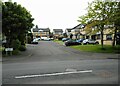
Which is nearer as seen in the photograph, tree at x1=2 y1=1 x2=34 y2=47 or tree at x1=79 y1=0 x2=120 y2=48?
tree at x1=2 y1=1 x2=34 y2=47

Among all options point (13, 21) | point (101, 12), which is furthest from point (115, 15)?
point (13, 21)

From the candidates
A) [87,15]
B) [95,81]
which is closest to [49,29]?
[87,15]

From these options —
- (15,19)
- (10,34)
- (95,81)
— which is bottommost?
(95,81)

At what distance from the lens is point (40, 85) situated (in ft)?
33.2

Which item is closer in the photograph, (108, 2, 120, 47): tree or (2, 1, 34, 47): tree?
(2, 1, 34, 47): tree

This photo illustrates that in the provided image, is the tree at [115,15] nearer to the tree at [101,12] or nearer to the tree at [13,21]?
the tree at [101,12]

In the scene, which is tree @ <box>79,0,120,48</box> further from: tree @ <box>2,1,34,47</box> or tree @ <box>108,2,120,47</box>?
tree @ <box>2,1,34,47</box>

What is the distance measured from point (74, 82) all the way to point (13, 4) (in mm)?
21409

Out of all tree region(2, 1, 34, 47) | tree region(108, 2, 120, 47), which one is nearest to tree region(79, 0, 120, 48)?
tree region(108, 2, 120, 47)

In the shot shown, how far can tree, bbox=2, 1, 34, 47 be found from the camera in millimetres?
28453

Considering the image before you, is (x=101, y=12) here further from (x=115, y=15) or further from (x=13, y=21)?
(x=13, y=21)

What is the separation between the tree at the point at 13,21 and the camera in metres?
28.5

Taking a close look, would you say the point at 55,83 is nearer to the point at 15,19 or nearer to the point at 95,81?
the point at 95,81

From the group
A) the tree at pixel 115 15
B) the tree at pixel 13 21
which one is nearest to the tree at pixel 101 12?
the tree at pixel 115 15
